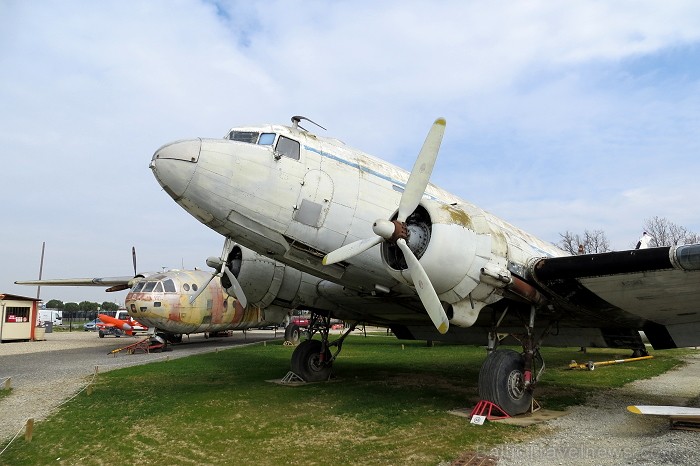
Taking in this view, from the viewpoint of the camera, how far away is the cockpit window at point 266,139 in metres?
8.77

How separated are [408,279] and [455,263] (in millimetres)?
826

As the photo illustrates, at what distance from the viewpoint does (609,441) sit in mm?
7105

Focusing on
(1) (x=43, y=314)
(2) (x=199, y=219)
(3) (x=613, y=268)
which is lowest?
(1) (x=43, y=314)

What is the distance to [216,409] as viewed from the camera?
31.0 feet

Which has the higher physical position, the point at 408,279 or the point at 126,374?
the point at 408,279

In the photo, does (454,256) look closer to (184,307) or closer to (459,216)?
(459,216)

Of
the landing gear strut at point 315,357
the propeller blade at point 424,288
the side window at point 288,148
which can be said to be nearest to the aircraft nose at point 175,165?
the side window at point 288,148

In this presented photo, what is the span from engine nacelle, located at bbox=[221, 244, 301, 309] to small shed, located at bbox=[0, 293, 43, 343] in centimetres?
2441

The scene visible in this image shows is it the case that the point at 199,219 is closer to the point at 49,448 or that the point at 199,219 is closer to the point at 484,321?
the point at 49,448

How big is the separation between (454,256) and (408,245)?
800 millimetres

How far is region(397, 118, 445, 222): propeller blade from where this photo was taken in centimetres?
798

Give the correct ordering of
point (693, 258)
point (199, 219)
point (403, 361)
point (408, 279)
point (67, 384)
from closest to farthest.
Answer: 1. point (693, 258)
2. point (408, 279)
3. point (199, 219)
4. point (67, 384)
5. point (403, 361)

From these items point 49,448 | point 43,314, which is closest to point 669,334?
point 49,448

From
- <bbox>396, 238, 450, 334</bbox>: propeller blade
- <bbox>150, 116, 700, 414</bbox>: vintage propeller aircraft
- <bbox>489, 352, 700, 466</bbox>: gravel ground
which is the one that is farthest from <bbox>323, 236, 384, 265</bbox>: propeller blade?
<bbox>489, 352, 700, 466</bbox>: gravel ground
